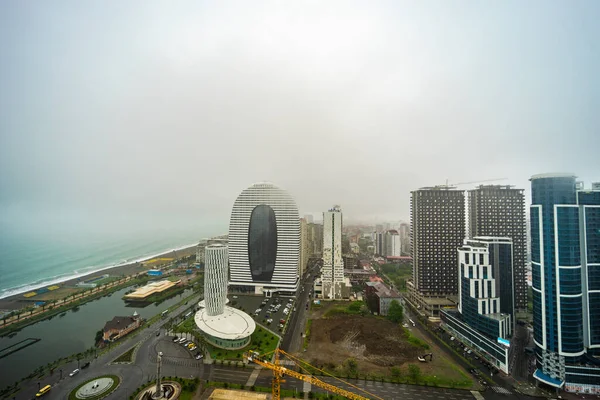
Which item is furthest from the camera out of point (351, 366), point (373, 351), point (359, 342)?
point (359, 342)

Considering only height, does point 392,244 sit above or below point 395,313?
above

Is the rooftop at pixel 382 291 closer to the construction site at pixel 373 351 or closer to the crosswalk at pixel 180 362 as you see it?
the construction site at pixel 373 351

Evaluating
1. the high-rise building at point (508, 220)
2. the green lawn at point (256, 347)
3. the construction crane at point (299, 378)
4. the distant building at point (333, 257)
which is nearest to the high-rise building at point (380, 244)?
the distant building at point (333, 257)

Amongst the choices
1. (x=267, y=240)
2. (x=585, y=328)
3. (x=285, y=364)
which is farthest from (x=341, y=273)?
(x=585, y=328)

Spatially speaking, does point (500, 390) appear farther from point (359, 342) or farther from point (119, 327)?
point (119, 327)

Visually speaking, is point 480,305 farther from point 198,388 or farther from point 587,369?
point 198,388

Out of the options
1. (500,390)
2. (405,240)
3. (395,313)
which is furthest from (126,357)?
(405,240)
